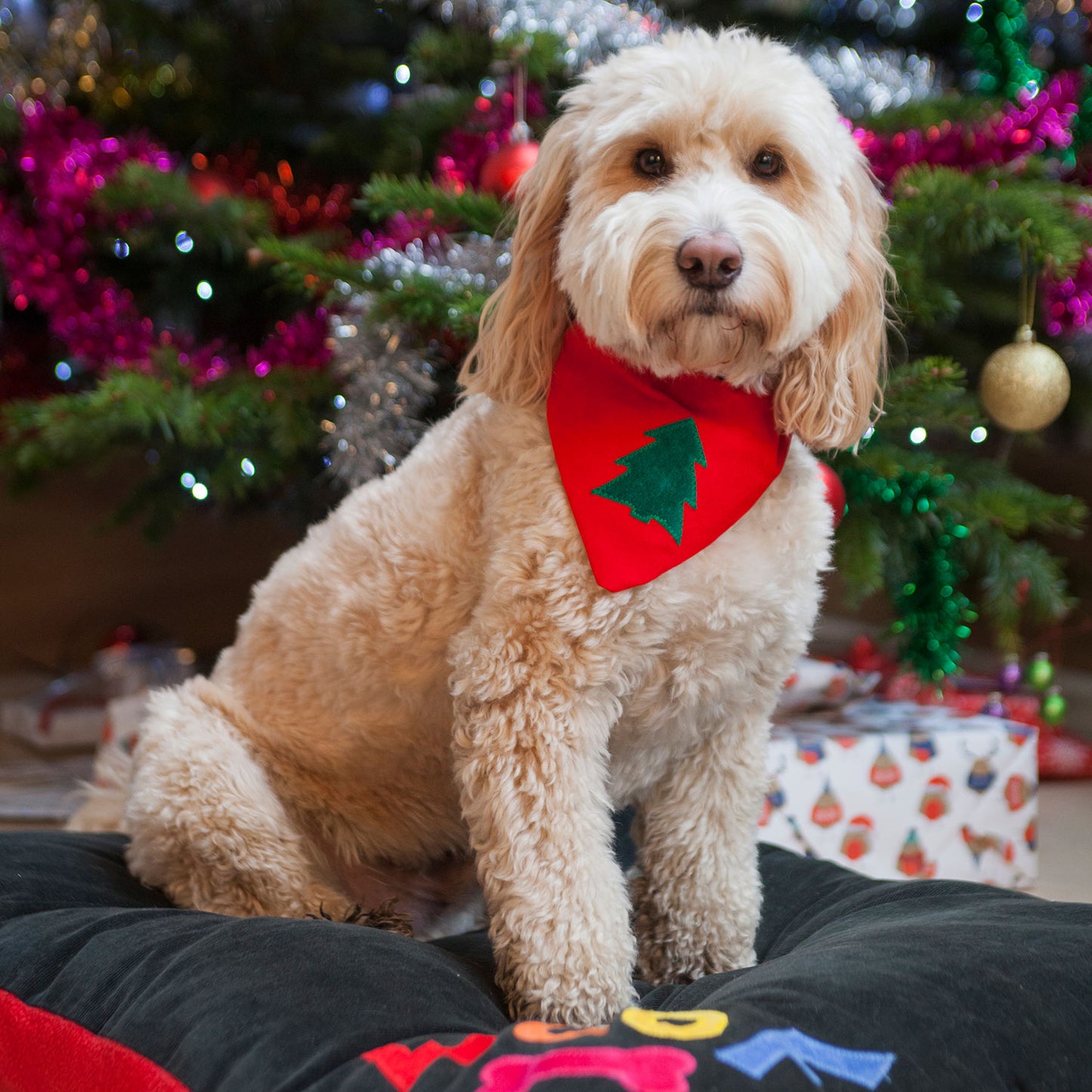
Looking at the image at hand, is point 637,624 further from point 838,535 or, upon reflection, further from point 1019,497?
point 1019,497

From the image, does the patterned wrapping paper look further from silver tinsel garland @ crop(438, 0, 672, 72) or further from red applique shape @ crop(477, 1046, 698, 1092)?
silver tinsel garland @ crop(438, 0, 672, 72)

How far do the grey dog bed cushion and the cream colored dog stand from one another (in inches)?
5.1

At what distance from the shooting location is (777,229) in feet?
3.81

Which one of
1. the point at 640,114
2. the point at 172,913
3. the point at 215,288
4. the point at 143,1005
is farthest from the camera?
the point at 215,288

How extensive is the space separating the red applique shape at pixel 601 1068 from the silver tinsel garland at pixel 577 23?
1.80 m

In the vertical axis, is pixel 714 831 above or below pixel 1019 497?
below

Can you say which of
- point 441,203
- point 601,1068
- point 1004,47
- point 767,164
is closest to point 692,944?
point 601,1068

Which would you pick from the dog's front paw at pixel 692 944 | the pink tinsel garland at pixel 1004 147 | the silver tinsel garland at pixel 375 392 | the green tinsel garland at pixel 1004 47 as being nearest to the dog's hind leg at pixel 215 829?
the dog's front paw at pixel 692 944

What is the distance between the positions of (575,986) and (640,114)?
0.97m

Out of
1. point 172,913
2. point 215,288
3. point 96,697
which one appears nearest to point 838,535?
point 172,913

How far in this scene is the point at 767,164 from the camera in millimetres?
1253

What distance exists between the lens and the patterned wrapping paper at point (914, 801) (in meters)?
2.10

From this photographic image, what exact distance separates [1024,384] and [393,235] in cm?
122

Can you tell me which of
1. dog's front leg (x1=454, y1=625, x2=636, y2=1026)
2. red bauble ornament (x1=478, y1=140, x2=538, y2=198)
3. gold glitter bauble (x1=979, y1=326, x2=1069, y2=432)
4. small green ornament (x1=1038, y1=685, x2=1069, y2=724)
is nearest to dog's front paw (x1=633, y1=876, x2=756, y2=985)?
dog's front leg (x1=454, y1=625, x2=636, y2=1026)
